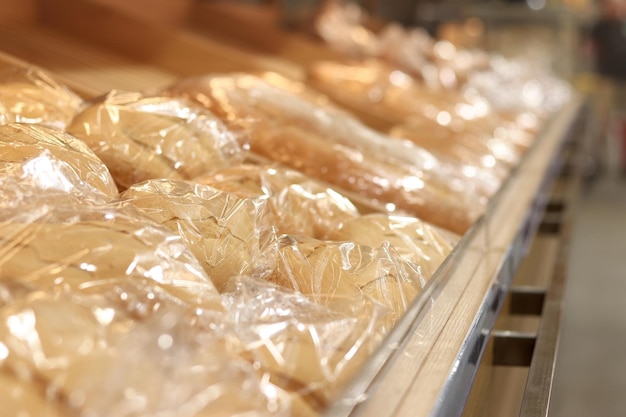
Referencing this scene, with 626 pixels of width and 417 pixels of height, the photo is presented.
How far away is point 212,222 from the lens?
0.83m

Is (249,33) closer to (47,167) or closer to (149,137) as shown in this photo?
(149,137)

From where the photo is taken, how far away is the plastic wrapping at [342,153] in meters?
1.38

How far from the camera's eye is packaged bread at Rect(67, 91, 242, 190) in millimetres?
1070

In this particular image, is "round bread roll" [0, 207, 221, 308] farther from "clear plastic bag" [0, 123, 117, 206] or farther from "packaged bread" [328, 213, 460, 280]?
"packaged bread" [328, 213, 460, 280]

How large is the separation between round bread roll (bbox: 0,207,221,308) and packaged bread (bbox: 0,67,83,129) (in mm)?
436

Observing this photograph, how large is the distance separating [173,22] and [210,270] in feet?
8.69

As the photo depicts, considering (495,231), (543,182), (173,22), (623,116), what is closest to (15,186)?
(495,231)

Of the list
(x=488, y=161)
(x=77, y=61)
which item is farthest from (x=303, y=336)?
(x=77, y=61)

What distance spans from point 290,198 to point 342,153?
0.34m

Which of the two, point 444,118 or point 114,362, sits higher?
point 114,362

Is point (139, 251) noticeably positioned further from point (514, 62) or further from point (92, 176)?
point (514, 62)

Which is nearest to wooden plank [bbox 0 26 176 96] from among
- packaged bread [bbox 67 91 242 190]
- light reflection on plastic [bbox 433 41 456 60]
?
packaged bread [bbox 67 91 242 190]

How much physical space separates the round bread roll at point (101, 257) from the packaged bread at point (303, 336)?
0.15 feet

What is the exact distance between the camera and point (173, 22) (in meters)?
3.28
